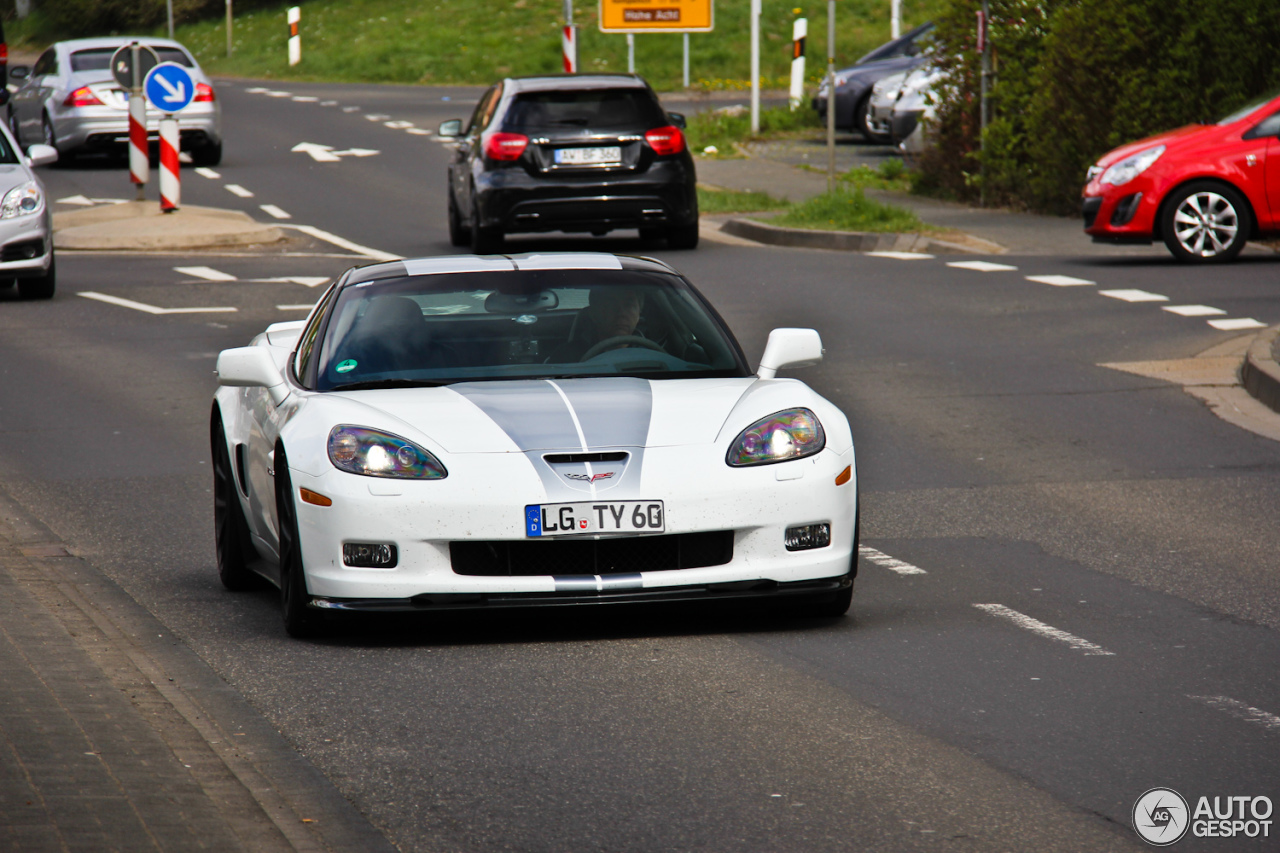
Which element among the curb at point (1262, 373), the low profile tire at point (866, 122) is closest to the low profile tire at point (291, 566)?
the curb at point (1262, 373)

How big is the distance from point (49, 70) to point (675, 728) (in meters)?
28.1

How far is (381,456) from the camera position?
659 cm

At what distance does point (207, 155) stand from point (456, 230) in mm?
11233

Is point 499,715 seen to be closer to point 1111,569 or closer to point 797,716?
point 797,716

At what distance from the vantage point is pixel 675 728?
555 centimetres

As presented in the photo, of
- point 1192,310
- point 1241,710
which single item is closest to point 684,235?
point 1192,310

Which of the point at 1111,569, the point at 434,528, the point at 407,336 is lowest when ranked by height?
the point at 1111,569

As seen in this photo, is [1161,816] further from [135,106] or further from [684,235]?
[135,106]

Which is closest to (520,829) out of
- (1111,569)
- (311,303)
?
(1111,569)

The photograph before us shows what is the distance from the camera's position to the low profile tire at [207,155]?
31.7 metres

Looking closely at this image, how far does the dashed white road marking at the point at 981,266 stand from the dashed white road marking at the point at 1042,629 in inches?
469

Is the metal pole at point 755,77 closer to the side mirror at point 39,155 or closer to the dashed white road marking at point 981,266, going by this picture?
the dashed white road marking at point 981,266

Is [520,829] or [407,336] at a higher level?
[407,336]

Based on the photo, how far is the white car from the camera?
255 inches
